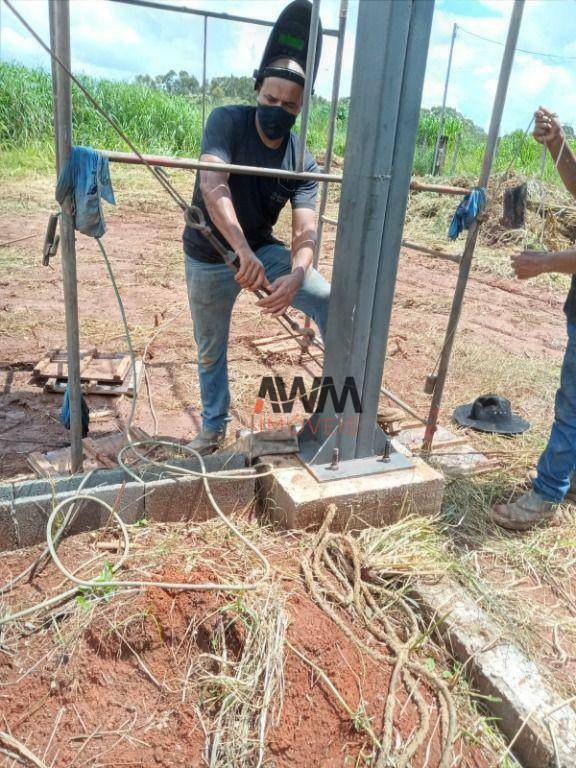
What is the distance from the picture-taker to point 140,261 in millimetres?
8266

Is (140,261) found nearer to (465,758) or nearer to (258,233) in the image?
(258,233)

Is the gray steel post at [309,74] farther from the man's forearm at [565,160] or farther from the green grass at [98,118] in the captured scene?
the green grass at [98,118]

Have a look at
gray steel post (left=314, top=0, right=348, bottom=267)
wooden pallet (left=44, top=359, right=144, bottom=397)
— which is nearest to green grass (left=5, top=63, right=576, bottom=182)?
gray steel post (left=314, top=0, right=348, bottom=267)

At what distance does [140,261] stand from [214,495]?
20.4 ft

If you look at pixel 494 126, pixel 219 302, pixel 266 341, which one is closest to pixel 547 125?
pixel 494 126

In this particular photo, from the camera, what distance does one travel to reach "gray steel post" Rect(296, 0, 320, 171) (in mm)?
2500

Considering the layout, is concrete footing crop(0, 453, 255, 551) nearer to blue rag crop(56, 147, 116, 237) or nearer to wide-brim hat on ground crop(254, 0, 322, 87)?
blue rag crop(56, 147, 116, 237)

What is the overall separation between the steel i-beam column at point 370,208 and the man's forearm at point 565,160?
3.43 ft

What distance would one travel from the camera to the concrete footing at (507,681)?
1899 millimetres

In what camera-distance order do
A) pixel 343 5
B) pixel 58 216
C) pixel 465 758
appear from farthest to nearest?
1. pixel 343 5
2. pixel 58 216
3. pixel 465 758

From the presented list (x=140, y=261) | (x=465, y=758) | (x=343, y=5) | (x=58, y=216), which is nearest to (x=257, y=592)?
(x=465, y=758)

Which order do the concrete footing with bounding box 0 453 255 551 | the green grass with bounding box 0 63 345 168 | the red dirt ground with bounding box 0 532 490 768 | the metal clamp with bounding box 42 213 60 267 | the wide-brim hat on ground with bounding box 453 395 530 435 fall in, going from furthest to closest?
the green grass with bounding box 0 63 345 168 < the wide-brim hat on ground with bounding box 453 395 530 435 < the metal clamp with bounding box 42 213 60 267 < the concrete footing with bounding box 0 453 255 551 < the red dirt ground with bounding box 0 532 490 768

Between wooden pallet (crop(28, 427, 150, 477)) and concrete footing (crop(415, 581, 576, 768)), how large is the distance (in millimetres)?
1785

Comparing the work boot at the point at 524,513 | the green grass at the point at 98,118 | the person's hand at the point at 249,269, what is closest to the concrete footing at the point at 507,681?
the work boot at the point at 524,513
